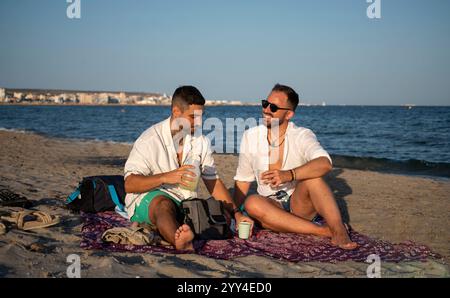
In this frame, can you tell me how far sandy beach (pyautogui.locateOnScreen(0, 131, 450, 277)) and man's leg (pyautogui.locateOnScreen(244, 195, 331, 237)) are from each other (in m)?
0.76

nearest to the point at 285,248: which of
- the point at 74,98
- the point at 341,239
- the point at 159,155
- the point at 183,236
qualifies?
the point at 341,239

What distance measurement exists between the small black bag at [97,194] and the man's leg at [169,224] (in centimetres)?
126

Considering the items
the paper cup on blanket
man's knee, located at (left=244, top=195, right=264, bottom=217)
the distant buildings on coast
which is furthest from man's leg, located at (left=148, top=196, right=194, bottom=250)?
the distant buildings on coast

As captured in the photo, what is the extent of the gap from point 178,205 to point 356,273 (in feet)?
6.06

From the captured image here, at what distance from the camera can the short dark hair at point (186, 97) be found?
4469 mm

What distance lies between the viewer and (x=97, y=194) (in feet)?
18.4

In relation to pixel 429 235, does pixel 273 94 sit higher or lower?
higher

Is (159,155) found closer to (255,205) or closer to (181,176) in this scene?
(181,176)

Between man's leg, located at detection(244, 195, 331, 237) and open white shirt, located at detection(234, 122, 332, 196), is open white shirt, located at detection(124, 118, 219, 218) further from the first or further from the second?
man's leg, located at detection(244, 195, 331, 237)

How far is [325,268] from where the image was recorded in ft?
12.8

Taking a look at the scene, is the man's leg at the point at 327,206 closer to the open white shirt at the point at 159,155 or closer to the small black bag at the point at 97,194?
the open white shirt at the point at 159,155

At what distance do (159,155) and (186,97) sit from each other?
2.15ft

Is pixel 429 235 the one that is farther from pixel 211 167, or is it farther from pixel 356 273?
pixel 211 167
